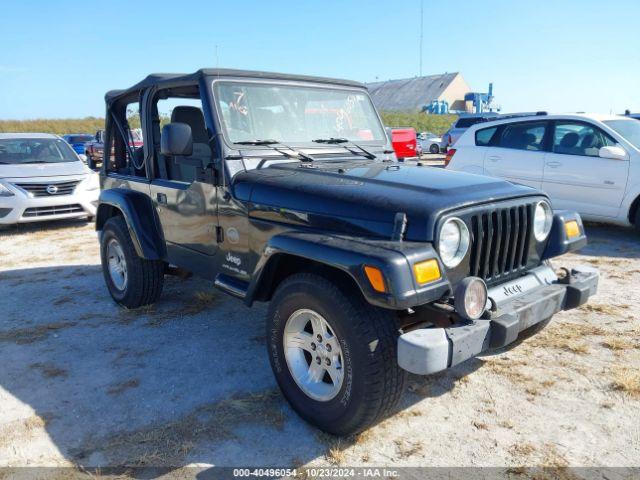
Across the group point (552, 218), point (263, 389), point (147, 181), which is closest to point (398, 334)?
point (263, 389)

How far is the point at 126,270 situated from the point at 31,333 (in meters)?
0.90

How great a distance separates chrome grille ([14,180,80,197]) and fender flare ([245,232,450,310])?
7.35m

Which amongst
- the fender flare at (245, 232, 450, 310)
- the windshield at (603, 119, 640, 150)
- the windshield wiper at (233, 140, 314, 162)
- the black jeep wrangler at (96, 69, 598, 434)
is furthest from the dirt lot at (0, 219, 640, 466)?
the windshield at (603, 119, 640, 150)

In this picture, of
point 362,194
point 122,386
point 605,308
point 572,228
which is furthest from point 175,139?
point 605,308

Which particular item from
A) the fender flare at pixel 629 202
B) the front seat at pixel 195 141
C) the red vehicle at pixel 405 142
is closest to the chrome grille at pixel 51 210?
the front seat at pixel 195 141

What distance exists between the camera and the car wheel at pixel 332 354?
2477 millimetres

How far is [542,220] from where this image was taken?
10.5ft

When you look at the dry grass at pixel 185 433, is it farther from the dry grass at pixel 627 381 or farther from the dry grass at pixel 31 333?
the dry grass at pixel 627 381

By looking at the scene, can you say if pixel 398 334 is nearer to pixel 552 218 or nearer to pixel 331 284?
pixel 331 284

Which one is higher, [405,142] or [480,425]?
[405,142]

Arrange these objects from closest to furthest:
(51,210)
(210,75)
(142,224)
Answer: (210,75), (142,224), (51,210)

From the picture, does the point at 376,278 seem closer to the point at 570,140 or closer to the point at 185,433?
the point at 185,433

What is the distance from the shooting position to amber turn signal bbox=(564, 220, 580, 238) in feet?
10.8

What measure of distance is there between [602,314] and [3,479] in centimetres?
442
